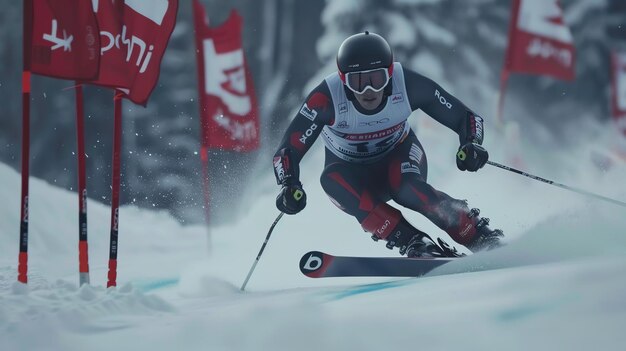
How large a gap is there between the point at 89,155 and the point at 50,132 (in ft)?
2.85

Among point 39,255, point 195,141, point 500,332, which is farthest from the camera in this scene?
point 195,141

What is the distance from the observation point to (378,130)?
4.38m

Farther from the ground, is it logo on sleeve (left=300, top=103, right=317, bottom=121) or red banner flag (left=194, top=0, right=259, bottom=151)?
red banner flag (left=194, top=0, right=259, bottom=151)

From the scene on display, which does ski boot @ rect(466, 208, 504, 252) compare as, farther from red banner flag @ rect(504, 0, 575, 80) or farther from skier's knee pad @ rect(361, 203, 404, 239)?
red banner flag @ rect(504, 0, 575, 80)

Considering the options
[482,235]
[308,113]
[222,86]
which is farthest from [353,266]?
[222,86]

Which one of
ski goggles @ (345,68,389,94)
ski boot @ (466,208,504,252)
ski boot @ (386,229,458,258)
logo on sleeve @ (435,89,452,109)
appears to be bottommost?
ski boot @ (386,229,458,258)

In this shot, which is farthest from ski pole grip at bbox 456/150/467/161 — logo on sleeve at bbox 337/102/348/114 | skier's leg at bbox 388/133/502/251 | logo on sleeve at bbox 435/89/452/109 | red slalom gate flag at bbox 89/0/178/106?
red slalom gate flag at bbox 89/0/178/106

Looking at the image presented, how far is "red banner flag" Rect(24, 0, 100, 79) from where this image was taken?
364cm

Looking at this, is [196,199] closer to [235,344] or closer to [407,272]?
[407,272]

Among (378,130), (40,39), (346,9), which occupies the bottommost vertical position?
(378,130)

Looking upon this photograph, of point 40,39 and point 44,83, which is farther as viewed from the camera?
point 44,83

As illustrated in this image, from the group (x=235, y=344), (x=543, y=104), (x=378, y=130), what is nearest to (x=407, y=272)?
(x=378, y=130)

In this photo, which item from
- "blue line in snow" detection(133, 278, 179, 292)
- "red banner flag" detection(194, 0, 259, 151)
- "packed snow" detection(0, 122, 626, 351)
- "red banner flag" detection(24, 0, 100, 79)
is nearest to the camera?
"packed snow" detection(0, 122, 626, 351)

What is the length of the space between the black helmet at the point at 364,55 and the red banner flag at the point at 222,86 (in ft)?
11.1
